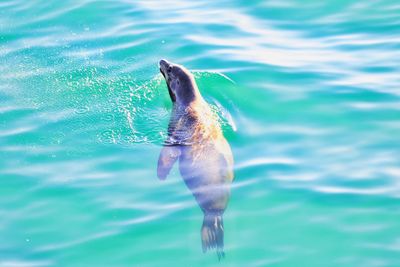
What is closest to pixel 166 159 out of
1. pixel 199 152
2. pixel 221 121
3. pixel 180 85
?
pixel 199 152

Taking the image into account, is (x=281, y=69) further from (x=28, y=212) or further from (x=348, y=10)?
(x=28, y=212)

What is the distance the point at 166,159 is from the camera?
7.68 meters

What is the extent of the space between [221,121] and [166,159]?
3.50 feet

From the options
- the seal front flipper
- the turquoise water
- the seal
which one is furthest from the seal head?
the seal front flipper

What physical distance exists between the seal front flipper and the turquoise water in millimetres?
95

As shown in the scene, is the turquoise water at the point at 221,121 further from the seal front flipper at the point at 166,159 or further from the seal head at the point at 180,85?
the seal head at the point at 180,85

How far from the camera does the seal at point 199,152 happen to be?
270 inches

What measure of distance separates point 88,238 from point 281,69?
3.89 m

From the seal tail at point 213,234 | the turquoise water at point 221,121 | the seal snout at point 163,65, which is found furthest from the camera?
the seal snout at point 163,65

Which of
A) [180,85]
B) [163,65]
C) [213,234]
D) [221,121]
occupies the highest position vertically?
[163,65]

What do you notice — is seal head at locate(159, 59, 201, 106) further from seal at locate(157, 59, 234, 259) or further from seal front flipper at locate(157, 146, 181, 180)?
seal front flipper at locate(157, 146, 181, 180)

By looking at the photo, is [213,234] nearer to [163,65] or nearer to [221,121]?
[221,121]

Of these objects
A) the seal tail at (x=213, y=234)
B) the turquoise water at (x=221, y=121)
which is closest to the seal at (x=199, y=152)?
the seal tail at (x=213, y=234)

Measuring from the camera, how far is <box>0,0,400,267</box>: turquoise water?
22.1 ft
